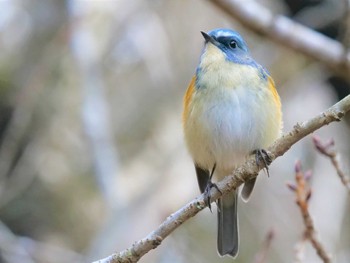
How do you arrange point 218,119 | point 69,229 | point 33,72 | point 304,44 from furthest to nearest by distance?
point 69,229 < point 33,72 < point 304,44 < point 218,119

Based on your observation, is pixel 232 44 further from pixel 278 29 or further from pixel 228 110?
pixel 278 29

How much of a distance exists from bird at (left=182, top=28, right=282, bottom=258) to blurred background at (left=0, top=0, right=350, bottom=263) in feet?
5.00

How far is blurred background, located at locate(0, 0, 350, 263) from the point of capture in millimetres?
5008

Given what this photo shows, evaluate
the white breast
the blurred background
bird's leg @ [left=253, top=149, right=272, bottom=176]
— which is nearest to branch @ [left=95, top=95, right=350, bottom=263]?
bird's leg @ [left=253, top=149, right=272, bottom=176]

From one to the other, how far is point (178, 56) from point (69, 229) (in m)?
1.76

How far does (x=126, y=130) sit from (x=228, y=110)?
3.05 metres

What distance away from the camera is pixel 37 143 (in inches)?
216

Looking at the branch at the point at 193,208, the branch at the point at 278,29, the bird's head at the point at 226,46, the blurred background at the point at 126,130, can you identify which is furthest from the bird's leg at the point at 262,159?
the blurred background at the point at 126,130

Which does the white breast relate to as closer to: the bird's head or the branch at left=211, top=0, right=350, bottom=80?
the bird's head

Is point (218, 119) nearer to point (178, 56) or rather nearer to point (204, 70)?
point (204, 70)

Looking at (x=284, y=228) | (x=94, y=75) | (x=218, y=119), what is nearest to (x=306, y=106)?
(x=284, y=228)

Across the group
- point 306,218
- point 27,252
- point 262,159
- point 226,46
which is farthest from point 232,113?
point 27,252

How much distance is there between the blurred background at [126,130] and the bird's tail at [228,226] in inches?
37.8

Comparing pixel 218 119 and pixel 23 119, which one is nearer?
pixel 218 119
